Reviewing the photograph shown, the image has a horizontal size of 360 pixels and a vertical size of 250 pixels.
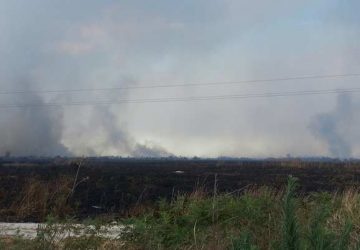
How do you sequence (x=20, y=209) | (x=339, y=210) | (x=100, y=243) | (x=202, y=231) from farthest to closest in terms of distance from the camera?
(x=20, y=209) < (x=339, y=210) < (x=202, y=231) < (x=100, y=243)

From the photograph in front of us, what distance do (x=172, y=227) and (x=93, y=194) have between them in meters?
16.5

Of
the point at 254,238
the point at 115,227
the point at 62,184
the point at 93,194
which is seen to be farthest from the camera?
the point at 93,194

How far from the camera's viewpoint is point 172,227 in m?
10.2

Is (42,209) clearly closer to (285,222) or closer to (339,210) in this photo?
(339,210)

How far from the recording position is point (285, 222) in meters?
Answer: 4.26

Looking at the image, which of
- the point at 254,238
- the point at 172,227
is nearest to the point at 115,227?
the point at 172,227

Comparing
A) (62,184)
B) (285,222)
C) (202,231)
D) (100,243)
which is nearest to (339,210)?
(202,231)

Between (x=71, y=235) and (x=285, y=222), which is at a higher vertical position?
(x=285, y=222)

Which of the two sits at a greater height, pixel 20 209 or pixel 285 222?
pixel 285 222

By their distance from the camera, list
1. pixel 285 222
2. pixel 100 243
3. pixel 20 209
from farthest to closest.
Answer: pixel 20 209
pixel 100 243
pixel 285 222

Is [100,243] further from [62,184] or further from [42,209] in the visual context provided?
[62,184]

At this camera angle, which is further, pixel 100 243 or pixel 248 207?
pixel 248 207

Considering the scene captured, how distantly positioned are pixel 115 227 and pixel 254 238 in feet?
13.7

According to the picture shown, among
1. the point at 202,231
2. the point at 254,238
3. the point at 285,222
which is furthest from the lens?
the point at 202,231
